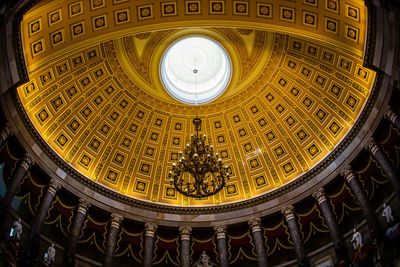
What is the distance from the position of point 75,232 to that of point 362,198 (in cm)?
1073

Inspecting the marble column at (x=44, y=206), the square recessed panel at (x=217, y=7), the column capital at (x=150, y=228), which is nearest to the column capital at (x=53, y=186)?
the marble column at (x=44, y=206)

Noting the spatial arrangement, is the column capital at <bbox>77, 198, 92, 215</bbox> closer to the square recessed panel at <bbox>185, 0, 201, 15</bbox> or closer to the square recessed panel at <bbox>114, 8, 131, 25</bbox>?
the square recessed panel at <bbox>114, 8, 131, 25</bbox>

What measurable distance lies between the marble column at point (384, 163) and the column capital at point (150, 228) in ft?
30.4

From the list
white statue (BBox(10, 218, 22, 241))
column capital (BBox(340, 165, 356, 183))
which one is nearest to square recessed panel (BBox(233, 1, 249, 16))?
column capital (BBox(340, 165, 356, 183))

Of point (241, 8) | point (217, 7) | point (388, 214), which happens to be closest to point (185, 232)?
point (388, 214)

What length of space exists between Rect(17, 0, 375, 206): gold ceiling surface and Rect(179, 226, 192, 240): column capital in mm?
2109

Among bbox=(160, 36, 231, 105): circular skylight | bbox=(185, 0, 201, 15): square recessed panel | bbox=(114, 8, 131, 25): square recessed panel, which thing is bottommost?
bbox=(114, 8, 131, 25): square recessed panel

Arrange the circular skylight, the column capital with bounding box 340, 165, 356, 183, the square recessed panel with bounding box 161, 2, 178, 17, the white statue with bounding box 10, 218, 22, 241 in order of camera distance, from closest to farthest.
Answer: the white statue with bounding box 10, 218, 22, 241 → the square recessed panel with bounding box 161, 2, 178, 17 → the column capital with bounding box 340, 165, 356, 183 → the circular skylight

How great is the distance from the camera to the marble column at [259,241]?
52.5ft

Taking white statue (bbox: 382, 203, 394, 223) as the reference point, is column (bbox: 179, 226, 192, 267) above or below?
above

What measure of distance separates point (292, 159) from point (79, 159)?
9986 mm

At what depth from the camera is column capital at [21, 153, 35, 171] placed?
14.9m

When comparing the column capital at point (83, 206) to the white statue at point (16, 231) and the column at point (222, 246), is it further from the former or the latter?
the column at point (222, 246)

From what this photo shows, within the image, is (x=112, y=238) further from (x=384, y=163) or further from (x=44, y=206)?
(x=384, y=163)
